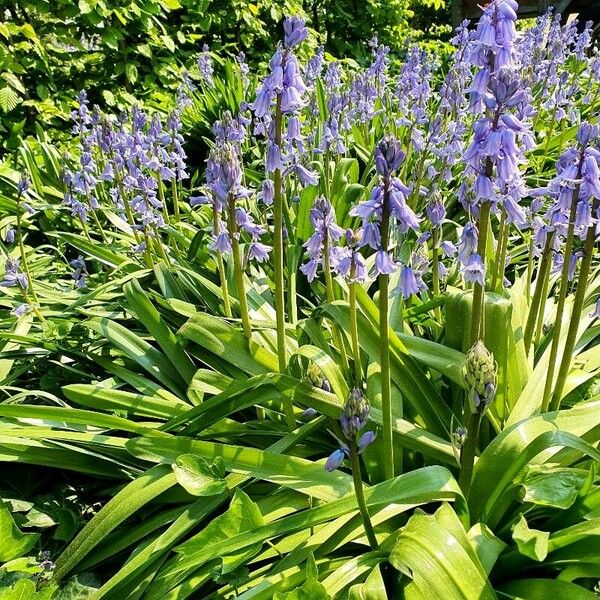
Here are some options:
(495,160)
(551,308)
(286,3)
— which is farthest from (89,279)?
(286,3)

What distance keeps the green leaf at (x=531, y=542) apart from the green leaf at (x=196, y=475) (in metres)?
0.92

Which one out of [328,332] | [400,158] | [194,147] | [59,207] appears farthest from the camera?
[194,147]

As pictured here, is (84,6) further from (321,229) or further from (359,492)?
(359,492)

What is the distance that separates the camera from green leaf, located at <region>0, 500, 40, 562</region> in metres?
2.20

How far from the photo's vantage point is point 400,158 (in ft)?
5.96

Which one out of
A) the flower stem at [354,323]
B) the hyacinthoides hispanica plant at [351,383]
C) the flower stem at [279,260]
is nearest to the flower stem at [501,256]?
the hyacinthoides hispanica plant at [351,383]

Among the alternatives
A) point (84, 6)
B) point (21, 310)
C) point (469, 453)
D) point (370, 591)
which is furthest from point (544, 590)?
point (84, 6)

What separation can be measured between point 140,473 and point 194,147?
17.8 feet

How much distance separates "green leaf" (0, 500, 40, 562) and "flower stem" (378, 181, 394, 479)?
1.27 m

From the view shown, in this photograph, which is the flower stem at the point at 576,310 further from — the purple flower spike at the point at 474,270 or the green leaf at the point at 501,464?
the purple flower spike at the point at 474,270

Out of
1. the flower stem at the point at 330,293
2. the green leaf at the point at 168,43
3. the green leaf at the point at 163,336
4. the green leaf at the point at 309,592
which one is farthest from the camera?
the green leaf at the point at 168,43

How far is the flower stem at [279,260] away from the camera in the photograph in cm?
230

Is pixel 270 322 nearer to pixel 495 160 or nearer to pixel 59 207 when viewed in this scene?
pixel 495 160

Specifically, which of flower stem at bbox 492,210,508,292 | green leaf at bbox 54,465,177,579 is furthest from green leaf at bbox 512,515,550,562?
flower stem at bbox 492,210,508,292
